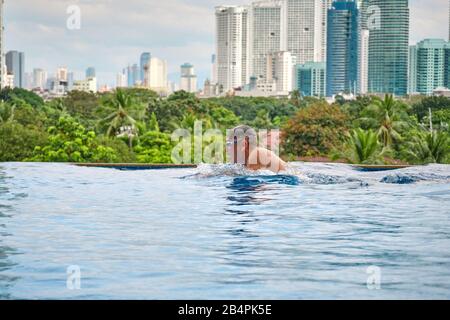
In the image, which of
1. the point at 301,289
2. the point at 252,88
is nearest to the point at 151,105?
the point at 301,289

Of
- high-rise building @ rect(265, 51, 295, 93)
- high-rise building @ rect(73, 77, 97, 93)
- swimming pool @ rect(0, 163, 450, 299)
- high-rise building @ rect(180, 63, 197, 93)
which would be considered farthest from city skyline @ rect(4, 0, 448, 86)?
high-rise building @ rect(180, 63, 197, 93)

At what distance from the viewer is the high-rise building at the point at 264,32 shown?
264 feet

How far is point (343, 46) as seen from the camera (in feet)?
212

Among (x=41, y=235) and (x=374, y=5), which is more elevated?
(x=374, y=5)

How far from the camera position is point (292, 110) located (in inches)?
1636

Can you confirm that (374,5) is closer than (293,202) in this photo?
No

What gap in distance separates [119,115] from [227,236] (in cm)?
A: 2195

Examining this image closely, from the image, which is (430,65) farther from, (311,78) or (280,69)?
(280,69)

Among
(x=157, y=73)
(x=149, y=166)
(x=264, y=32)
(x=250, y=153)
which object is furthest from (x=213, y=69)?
(x=250, y=153)

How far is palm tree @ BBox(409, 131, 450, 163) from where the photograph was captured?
71.7ft

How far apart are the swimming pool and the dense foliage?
11632mm
